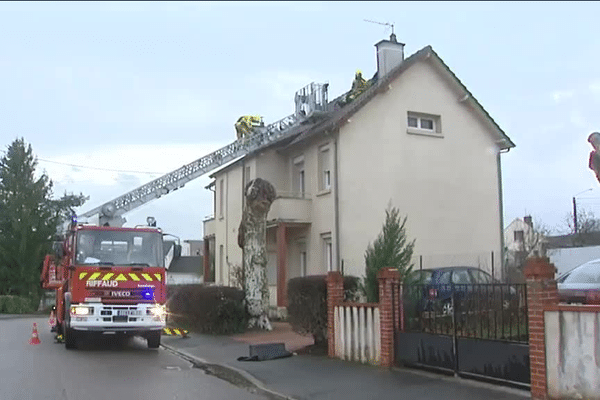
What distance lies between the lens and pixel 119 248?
52.7ft

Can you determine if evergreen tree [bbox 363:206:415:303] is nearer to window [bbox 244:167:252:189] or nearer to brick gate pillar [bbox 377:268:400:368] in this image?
brick gate pillar [bbox 377:268:400:368]

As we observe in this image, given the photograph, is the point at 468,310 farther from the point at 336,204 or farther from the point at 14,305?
the point at 14,305

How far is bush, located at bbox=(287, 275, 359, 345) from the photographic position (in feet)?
46.8

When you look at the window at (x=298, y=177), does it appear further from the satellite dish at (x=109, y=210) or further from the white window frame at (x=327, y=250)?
the satellite dish at (x=109, y=210)

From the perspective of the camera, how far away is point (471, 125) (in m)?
27.2

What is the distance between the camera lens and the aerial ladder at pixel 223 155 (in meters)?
28.8

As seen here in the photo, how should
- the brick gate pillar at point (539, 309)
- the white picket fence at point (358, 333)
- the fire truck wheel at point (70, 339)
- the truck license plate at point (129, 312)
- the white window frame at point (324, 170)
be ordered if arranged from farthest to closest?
the white window frame at point (324, 170)
the fire truck wheel at point (70, 339)
the truck license plate at point (129, 312)
the white picket fence at point (358, 333)
the brick gate pillar at point (539, 309)

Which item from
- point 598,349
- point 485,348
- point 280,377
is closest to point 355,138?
point 280,377

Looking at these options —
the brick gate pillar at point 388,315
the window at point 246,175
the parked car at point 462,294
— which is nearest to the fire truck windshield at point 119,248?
the brick gate pillar at point 388,315

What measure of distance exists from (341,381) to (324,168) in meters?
15.4

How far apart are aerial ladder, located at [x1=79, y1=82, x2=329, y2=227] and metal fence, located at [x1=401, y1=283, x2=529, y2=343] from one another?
1765 centimetres

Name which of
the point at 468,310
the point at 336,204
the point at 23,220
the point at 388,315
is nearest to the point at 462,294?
the point at 468,310

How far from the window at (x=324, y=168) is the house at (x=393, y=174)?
4cm

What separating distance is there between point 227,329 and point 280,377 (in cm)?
854
